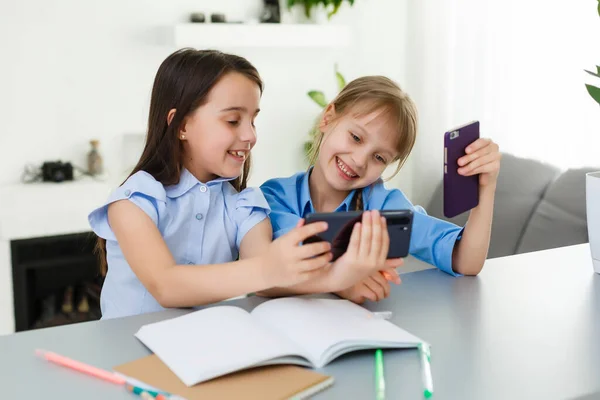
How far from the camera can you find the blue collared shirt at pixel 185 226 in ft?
4.47

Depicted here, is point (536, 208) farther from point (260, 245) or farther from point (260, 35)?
point (260, 245)

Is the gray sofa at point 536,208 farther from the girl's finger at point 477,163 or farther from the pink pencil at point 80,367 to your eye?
the pink pencil at point 80,367

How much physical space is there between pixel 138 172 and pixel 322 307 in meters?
0.45

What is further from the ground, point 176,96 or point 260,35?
point 260,35

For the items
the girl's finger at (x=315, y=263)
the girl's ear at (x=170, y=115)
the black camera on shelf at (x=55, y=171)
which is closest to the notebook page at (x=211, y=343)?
the girl's finger at (x=315, y=263)

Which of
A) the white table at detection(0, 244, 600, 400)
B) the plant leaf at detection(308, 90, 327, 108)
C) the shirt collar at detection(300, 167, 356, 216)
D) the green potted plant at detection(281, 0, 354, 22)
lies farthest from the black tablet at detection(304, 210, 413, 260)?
the green potted plant at detection(281, 0, 354, 22)

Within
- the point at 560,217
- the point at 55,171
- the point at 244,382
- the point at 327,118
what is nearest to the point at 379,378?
the point at 244,382

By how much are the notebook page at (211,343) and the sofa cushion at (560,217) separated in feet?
6.56

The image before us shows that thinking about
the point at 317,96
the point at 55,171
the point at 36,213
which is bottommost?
the point at 36,213

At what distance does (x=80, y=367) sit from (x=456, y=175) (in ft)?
2.49

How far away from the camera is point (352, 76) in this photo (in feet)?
14.0

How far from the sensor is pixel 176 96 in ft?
4.73

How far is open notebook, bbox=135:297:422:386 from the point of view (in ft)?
3.08

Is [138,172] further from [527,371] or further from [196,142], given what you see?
[527,371]
